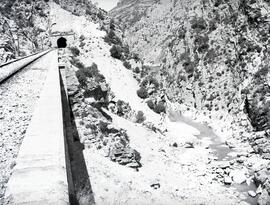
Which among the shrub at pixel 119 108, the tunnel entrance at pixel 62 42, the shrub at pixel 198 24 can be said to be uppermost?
the shrub at pixel 198 24

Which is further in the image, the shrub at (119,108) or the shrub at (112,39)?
the shrub at (112,39)

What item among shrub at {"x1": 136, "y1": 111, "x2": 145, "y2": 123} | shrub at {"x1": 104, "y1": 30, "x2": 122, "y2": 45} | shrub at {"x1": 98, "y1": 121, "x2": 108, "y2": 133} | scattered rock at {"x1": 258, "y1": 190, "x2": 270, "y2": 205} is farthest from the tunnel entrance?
scattered rock at {"x1": 258, "y1": 190, "x2": 270, "y2": 205}

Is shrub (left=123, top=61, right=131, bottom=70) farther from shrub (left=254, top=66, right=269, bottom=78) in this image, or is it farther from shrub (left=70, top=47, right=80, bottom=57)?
shrub (left=254, top=66, right=269, bottom=78)

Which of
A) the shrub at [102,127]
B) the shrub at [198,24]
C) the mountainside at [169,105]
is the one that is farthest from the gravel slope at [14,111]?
the shrub at [198,24]

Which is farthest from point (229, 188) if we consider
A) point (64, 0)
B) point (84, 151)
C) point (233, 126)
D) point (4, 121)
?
point (64, 0)

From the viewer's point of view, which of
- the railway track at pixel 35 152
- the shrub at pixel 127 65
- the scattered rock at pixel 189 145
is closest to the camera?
the railway track at pixel 35 152

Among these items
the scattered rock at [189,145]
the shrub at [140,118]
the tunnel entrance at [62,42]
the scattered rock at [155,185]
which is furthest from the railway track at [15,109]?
the tunnel entrance at [62,42]

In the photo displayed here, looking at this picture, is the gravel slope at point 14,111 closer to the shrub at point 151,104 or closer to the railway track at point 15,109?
the railway track at point 15,109

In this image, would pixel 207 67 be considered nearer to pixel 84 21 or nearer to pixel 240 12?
pixel 240 12

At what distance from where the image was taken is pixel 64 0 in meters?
48.6

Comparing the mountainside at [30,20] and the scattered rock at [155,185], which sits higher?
the mountainside at [30,20]

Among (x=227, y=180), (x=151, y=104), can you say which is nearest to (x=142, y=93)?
(x=151, y=104)

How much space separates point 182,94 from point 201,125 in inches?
312

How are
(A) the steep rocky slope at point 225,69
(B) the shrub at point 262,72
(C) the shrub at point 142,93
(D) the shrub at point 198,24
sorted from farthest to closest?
(D) the shrub at point 198,24
(C) the shrub at point 142,93
(B) the shrub at point 262,72
(A) the steep rocky slope at point 225,69
